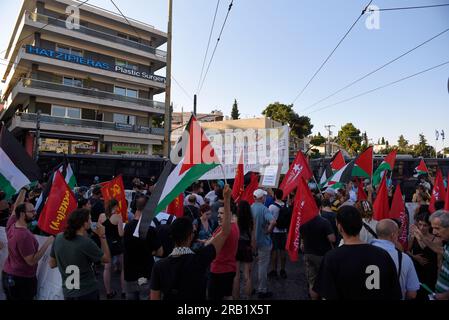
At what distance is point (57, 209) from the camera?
457 centimetres

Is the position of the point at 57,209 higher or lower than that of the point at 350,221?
lower

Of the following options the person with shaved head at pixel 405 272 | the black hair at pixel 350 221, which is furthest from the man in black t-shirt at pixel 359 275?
the person with shaved head at pixel 405 272

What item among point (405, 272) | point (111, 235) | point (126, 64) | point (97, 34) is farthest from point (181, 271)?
point (126, 64)

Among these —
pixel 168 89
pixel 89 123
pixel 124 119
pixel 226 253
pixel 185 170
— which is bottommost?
pixel 226 253

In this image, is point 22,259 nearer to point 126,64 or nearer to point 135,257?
point 135,257

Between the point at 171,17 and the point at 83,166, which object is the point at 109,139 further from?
the point at 171,17

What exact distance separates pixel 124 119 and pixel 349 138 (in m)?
31.6

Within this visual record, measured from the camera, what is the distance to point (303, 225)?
16.8 feet

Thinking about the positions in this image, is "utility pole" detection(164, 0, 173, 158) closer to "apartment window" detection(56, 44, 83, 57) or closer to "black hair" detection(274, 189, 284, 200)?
"black hair" detection(274, 189, 284, 200)

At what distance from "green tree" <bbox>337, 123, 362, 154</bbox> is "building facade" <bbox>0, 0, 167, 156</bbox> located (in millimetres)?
27100

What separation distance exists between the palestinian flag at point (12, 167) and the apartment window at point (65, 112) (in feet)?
92.1

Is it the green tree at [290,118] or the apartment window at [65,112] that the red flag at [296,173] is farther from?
the green tree at [290,118]

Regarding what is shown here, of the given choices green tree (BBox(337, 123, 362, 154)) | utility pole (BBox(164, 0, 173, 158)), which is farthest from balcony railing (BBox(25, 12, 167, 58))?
green tree (BBox(337, 123, 362, 154))
